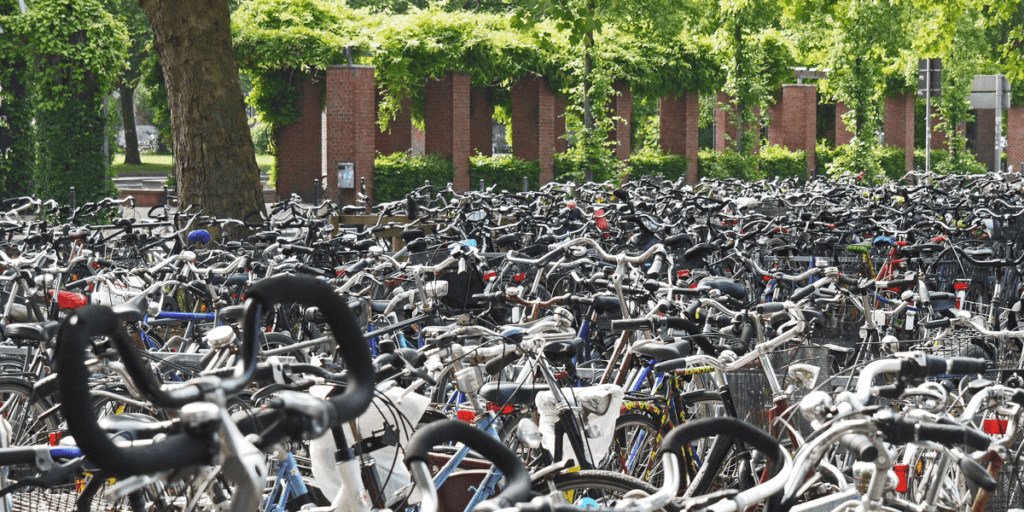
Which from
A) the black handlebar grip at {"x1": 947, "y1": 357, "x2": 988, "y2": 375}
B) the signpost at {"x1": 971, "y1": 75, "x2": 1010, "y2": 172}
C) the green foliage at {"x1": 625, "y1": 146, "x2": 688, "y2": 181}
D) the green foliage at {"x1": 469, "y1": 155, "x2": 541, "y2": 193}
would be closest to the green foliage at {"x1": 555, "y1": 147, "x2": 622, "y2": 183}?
the green foliage at {"x1": 469, "y1": 155, "x2": 541, "y2": 193}

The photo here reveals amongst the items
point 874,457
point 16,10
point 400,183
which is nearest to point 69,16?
point 16,10

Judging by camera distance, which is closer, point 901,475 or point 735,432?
point 735,432

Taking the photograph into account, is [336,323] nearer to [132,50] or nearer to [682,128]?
[682,128]

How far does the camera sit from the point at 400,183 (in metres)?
23.7

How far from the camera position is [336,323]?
182 cm

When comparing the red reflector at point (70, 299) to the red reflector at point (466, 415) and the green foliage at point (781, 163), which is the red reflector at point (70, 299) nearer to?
the red reflector at point (466, 415)

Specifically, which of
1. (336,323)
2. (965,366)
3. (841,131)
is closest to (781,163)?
(841,131)

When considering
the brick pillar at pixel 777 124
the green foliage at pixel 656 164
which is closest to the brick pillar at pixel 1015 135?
the brick pillar at pixel 777 124

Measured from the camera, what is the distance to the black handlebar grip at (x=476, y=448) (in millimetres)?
2033

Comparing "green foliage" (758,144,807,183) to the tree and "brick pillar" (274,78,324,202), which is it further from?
the tree

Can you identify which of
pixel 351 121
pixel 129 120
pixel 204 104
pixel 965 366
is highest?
pixel 129 120

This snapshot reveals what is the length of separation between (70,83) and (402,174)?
7244 millimetres

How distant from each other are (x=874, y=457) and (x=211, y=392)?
4.33ft

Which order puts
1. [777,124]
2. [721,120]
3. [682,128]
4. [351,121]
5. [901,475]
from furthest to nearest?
1. [777,124]
2. [721,120]
3. [682,128]
4. [351,121]
5. [901,475]
